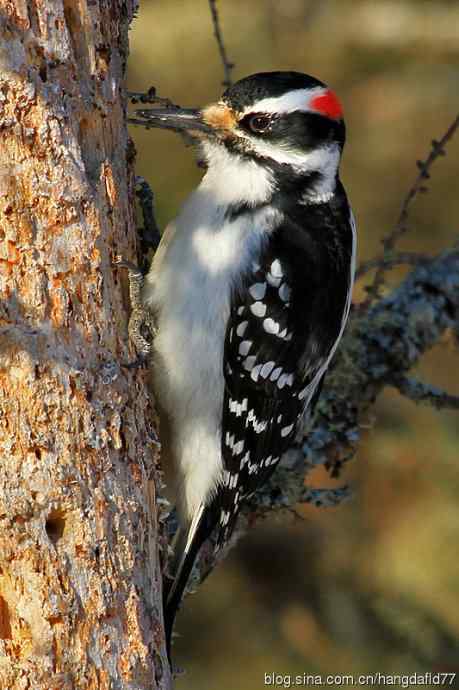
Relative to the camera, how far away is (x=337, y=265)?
10.9 feet

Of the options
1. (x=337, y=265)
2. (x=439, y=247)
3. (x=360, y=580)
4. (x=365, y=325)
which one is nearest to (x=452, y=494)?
(x=360, y=580)

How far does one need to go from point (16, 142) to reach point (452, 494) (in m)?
4.05

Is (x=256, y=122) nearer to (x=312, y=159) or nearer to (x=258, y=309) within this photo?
(x=312, y=159)

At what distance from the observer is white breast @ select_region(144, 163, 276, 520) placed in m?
3.06

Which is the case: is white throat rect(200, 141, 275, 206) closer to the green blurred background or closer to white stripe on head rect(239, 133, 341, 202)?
white stripe on head rect(239, 133, 341, 202)

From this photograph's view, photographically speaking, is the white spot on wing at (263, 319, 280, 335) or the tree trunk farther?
the white spot on wing at (263, 319, 280, 335)

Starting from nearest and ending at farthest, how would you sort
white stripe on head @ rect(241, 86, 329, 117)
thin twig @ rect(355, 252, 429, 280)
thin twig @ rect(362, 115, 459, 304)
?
white stripe on head @ rect(241, 86, 329, 117) < thin twig @ rect(362, 115, 459, 304) < thin twig @ rect(355, 252, 429, 280)

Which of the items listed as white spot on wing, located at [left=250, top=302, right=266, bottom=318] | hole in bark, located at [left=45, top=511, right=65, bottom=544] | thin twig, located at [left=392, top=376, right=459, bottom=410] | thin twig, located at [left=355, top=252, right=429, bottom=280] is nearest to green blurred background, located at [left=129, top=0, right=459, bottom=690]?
thin twig, located at [left=392, top=376, right=459, bottom=410]

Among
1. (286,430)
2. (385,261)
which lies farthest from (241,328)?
(385,261)

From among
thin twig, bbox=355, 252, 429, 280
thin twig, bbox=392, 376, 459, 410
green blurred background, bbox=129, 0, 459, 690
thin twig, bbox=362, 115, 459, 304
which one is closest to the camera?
thin twig, bbox=362, 115, 459, 304

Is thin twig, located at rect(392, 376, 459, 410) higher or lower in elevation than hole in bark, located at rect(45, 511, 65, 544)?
lower

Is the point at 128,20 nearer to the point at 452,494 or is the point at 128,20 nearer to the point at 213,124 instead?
the point at 213,124

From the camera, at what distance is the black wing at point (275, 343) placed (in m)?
3.14

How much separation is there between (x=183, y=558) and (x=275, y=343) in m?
0.75
